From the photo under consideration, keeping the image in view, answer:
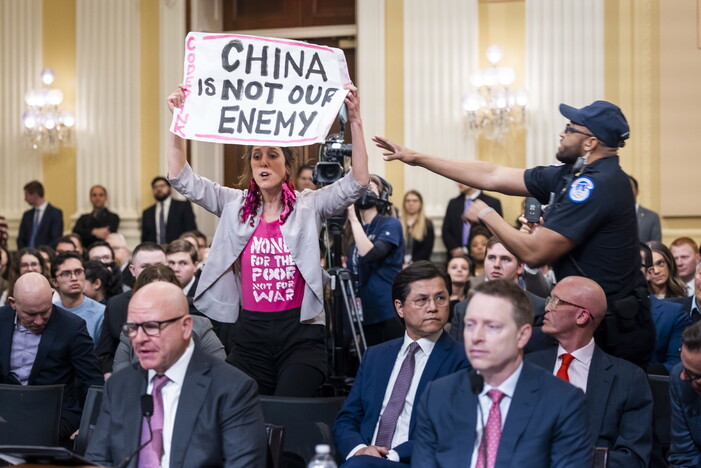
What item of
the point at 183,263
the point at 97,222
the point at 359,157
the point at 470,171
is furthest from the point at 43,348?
the point at 97,222

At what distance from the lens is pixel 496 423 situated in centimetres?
287

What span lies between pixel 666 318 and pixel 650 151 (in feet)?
19.3

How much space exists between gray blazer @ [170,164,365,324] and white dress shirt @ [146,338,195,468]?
3.36 ft

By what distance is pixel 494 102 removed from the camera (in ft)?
34.2

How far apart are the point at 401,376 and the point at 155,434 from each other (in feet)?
3.77

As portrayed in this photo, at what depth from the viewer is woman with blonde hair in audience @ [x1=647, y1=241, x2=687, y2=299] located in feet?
19.9

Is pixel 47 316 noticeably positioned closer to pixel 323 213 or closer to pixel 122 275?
pixel 323 213

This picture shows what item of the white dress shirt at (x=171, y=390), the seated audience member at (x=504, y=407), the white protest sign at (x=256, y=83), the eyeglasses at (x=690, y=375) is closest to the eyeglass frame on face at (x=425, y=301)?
the white protest sign at (x=256, y=83)

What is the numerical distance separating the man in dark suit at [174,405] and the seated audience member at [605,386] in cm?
121

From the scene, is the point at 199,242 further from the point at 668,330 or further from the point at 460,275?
the point at 668,330

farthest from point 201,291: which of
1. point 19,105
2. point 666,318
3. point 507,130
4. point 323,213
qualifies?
point 19,105

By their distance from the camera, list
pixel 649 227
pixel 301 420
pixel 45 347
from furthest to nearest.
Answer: pixel 649 227, pixel 45 347, pixel 301 420

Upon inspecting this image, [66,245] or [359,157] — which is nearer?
[359,157]

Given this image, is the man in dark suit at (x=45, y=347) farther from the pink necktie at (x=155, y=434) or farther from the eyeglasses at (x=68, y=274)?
the pink necktie at (x=155, y=434)
